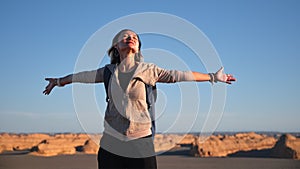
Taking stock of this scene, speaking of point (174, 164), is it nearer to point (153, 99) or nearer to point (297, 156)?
point (297, 156)

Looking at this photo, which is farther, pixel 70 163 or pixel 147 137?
pixel 70 163

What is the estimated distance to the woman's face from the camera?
4008mm

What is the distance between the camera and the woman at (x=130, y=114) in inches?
150

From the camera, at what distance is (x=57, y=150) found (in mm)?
24469

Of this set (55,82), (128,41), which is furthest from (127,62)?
(55,82)

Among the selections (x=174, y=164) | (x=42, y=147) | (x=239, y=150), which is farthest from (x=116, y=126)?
(x=239, y=150)

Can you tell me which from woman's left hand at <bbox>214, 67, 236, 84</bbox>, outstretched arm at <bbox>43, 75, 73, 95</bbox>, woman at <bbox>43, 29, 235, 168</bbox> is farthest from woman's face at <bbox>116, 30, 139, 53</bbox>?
woman's left hand at <bbox>214, 67, 236, 84</bbox>

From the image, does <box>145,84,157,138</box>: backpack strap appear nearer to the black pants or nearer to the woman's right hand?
the black pants

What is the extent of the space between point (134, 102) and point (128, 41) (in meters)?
0.58

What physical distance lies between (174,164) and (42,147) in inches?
368

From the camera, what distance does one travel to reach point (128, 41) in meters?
4.01

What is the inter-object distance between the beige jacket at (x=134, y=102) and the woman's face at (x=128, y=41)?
0.20m

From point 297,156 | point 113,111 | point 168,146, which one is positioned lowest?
point 297,156

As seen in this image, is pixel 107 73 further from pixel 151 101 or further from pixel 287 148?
pixel 287 148
